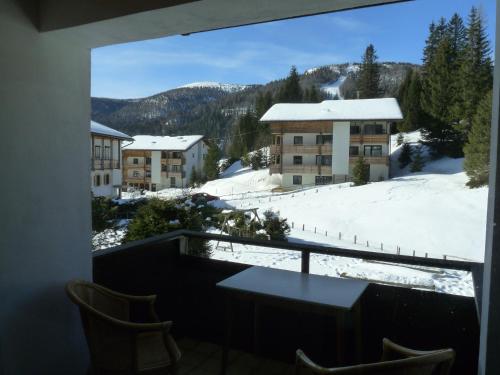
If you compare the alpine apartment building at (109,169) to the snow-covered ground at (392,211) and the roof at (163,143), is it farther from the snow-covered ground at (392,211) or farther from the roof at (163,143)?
the roof at (163,143)

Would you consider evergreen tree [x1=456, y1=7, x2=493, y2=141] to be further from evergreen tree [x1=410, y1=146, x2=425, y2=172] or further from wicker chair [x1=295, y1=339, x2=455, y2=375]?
wicker chair [x1=295, y1=339, x2=455, y2=375]

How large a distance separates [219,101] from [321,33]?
344 inches

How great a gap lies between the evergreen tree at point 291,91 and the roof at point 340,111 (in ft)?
19.2

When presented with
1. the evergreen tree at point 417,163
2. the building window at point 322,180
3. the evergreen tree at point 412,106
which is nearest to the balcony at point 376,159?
the building window at point 322,180

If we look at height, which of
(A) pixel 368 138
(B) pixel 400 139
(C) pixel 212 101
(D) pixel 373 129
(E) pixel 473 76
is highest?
(E) pixel 473 76

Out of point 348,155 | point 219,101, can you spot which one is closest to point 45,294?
point 348,155

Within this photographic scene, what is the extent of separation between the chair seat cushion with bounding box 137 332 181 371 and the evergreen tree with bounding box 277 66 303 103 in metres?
27.7

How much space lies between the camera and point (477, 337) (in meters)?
1.92

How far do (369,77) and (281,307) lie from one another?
33.6 metres

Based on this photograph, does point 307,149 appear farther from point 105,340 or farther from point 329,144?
point 105,340

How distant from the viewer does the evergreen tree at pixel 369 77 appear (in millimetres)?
32344

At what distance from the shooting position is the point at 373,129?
21984 mm

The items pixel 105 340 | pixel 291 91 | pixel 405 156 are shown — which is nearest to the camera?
pixel 105 340

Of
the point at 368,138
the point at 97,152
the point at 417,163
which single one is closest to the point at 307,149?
the point at 368,138
